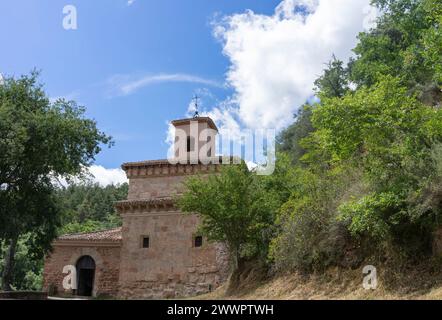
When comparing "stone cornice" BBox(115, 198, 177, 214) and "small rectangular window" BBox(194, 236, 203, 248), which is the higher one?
"stone cornice" BBox(115, 198, 177, 214)

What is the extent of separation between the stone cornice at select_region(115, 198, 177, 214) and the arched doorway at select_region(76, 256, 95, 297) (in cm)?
381

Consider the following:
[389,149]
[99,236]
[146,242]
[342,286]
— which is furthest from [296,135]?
[389,149]

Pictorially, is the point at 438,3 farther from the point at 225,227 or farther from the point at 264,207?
the point at 225,227

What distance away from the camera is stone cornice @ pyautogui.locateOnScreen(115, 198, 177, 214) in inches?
1043

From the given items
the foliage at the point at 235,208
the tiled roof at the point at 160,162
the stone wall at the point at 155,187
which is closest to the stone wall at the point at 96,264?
the stone wall at the point at 155,187

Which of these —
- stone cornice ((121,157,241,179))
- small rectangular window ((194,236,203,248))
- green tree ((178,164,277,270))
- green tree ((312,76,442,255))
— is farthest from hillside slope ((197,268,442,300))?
stone cornice ((121,157,241,179))

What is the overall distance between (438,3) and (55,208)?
1758cm

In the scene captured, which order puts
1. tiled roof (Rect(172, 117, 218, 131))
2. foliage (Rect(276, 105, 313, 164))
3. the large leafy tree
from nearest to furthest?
the large leafy tree → tiled roof (Rect(172, 117, 218, 131)) → foliage (Rect(276, 105, 313, 164))

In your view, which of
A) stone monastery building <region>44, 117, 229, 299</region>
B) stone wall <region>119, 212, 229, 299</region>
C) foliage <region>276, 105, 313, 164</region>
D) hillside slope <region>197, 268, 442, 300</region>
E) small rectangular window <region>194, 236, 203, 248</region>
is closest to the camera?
hillside slope <region>197, 268, 442, 300</region>

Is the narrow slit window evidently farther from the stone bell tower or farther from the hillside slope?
the hillside slope

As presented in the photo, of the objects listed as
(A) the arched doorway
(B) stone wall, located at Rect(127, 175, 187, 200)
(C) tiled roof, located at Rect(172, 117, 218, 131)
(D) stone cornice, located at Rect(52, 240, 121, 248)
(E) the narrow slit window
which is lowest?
(A) the arched doorway

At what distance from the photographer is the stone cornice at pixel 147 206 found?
26.5m

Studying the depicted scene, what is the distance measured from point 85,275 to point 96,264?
4.83ft

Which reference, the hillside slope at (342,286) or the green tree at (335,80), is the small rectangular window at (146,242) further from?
the green tree at (335,80)
